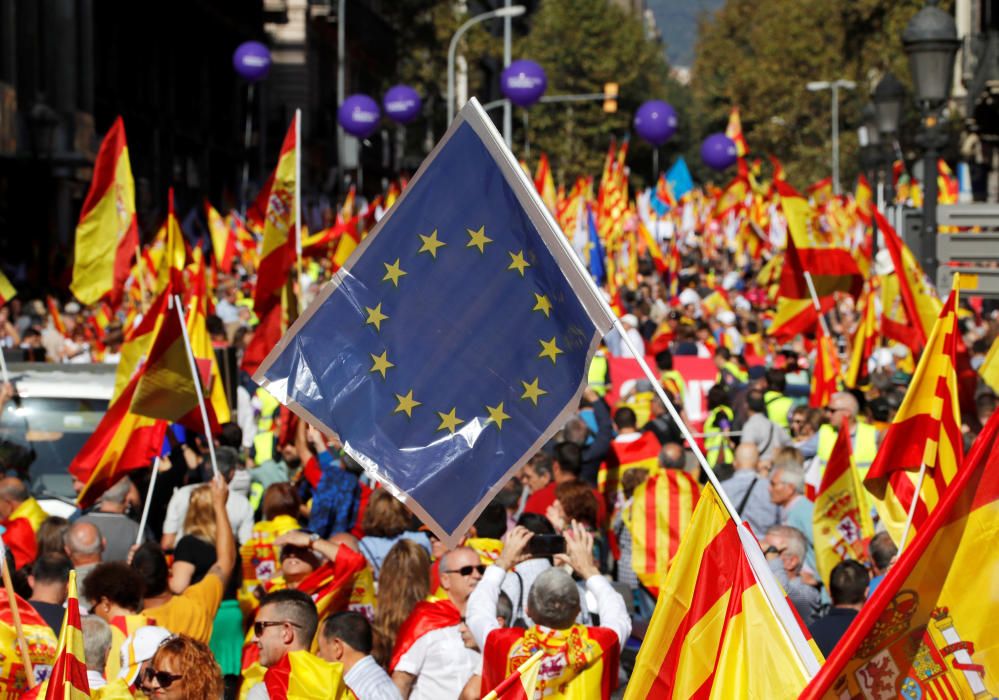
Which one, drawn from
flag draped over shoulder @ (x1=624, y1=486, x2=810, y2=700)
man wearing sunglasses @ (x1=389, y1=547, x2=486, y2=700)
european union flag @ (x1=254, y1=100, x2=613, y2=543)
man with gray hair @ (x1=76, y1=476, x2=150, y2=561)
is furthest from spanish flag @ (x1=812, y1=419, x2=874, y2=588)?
flag draped over shoulder @ (x1=624, y1=486, x2=810, y2=700)

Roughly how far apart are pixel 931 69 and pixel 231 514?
5382mm

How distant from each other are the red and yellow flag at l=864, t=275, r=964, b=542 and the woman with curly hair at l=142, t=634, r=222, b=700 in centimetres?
296

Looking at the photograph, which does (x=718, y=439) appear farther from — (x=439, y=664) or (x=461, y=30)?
(x=461, y=30)

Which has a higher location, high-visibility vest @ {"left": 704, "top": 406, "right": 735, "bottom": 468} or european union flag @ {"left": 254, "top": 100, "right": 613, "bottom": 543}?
european union flag @ {"left": 254, "top": 100, "right": 613, "bottom": 543}

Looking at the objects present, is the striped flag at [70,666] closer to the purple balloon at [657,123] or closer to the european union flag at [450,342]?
the european union flag at [450,342]

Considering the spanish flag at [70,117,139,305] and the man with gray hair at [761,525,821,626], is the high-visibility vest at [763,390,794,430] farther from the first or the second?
the spanish flag at [70,117,139,305]

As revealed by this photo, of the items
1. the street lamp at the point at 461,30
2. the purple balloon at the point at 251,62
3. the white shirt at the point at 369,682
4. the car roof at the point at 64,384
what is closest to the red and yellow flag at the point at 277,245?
the car roof at the point at 64,384

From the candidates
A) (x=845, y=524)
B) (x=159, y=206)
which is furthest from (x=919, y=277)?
(x=159, y=206)

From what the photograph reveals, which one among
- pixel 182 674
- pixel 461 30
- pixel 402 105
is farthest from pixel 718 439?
pixel 461 30

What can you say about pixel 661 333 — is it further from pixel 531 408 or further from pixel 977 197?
pixel 977 197

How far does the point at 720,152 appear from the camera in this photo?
40.2m

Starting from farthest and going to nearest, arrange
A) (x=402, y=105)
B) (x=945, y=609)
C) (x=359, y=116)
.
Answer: (x=402, y=105) < (x=359, y=116) < (x=945, y=609)

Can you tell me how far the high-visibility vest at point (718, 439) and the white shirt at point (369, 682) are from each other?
696 centimetres

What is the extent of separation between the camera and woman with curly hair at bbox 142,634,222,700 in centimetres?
495
